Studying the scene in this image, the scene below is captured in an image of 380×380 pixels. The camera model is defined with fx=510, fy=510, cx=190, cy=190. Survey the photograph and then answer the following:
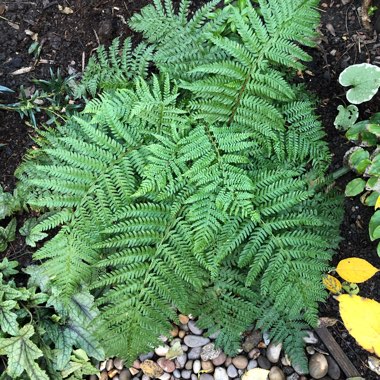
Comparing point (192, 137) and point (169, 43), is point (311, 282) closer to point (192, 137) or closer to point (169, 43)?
point (192, 137)

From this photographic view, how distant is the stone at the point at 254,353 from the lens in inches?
119

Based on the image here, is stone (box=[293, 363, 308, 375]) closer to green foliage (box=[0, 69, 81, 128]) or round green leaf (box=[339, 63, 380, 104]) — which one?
round green leaf (box=[339, 63, 380, 104])

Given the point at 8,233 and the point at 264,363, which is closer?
the point at 264,363

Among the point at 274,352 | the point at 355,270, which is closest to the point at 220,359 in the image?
the point at 274,352

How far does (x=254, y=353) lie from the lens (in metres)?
3.03

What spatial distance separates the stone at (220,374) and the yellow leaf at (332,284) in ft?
2.59

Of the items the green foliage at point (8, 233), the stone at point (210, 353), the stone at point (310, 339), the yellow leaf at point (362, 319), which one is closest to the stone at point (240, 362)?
the stone at point (210, 353)

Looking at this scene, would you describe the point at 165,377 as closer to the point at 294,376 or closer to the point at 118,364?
the point at 118,364

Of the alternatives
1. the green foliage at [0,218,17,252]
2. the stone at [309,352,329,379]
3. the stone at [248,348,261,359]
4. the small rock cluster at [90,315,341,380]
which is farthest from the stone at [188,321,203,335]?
the green foliage at [0,218,17,252]

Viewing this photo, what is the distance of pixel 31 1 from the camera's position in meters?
3.64

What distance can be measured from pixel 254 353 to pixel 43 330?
125 centimetres

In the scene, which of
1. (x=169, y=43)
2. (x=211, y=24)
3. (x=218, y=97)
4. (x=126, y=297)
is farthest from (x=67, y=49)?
(x=126, y=297)

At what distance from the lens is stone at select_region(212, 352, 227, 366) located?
3045 millimetres

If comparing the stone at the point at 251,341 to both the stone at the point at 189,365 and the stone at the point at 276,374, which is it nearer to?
the stone at the point at 276,374
